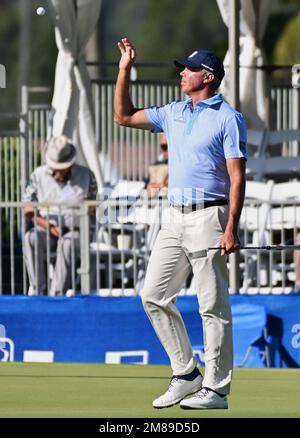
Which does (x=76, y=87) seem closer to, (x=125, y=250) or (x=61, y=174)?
(x=61, y=174)

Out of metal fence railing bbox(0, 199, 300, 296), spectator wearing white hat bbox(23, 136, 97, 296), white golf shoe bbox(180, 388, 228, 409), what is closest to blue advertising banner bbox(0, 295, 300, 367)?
metal fence railing bbox(0, 199, 300, 296)

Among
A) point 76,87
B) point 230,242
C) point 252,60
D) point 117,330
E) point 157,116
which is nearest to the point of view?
point 230,242

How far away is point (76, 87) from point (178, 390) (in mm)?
7833

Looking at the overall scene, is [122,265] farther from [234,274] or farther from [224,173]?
[224,173]

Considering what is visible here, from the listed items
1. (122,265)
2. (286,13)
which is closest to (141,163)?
(122,265)

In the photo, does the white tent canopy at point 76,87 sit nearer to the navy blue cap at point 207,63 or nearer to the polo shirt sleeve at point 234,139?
the navy blue cap at point 207,63

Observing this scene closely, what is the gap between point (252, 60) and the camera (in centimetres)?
1725

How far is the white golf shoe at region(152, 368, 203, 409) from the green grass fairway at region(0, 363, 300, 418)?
0.05 metres

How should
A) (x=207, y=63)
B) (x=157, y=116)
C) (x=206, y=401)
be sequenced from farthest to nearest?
(x=157, y=116), (x=207, y=63), (x=206, y=401)

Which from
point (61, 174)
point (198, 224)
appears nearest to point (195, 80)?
point (198, 224)

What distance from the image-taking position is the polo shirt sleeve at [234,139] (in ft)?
29.7

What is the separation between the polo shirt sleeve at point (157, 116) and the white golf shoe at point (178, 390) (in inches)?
56.6

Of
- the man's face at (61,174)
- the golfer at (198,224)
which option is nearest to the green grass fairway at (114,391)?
the golfer at (198,224)

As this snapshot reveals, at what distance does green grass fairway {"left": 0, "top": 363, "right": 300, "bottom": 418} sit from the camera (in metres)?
9.07
